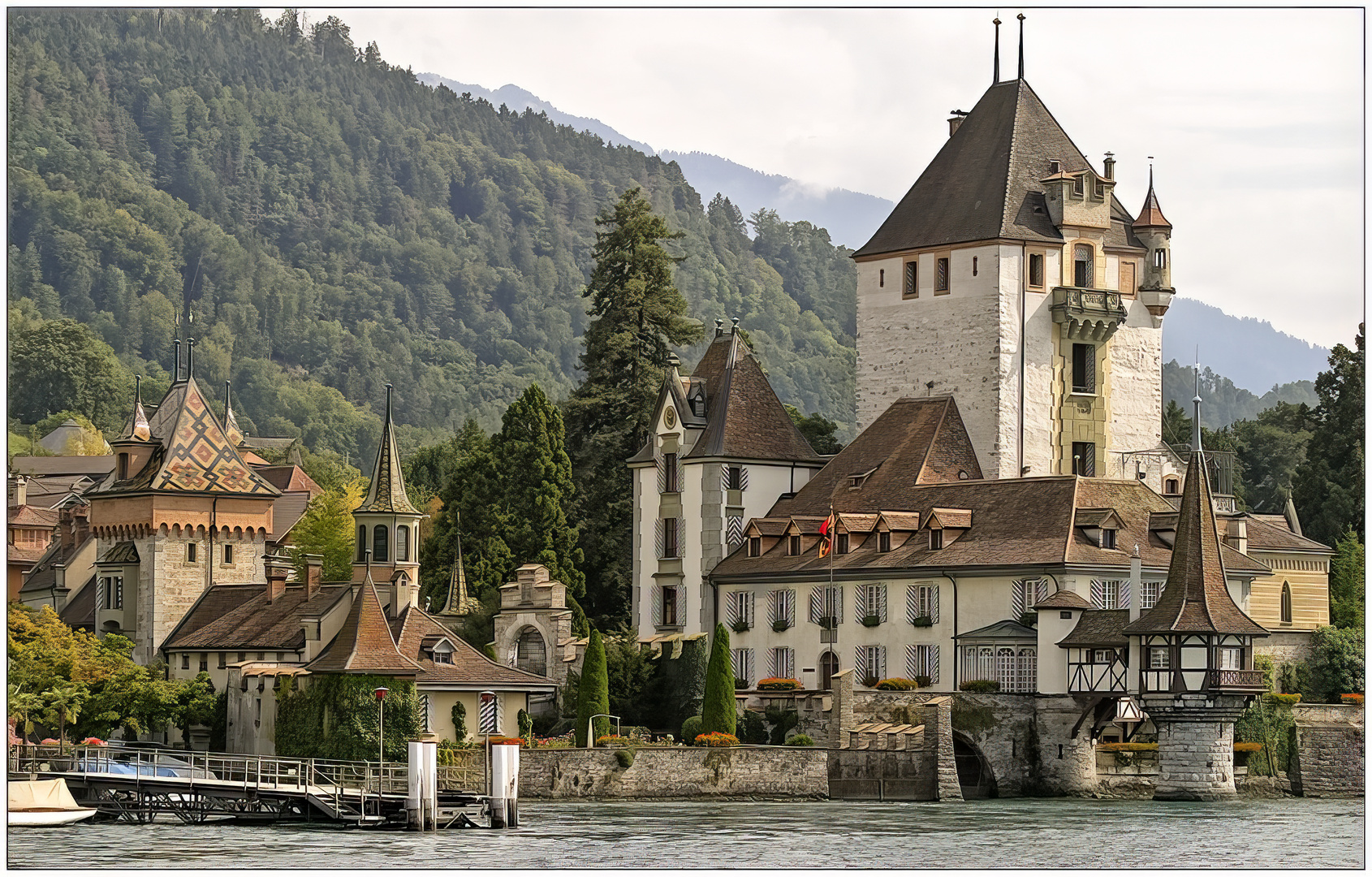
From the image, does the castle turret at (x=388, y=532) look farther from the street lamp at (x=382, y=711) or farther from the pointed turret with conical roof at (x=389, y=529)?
the street lamp at (x=382, y=711)

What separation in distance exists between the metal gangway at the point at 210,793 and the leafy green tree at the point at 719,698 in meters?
11.3

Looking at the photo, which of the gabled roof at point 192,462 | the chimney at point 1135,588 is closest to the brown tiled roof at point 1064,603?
the chimney at point 1135,588

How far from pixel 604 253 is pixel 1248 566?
34.3 metres

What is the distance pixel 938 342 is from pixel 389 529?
2053 centimetres

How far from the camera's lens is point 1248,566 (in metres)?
80.3

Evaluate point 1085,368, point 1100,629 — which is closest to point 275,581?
point 1100,629

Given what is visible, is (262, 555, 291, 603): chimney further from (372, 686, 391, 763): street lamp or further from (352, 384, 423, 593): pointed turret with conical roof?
(372, 686, 391, 763): street lamp

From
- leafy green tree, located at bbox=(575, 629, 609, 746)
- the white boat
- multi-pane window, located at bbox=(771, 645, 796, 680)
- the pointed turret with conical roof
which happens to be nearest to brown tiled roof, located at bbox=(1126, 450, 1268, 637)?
multi-pane window, located at bbox=(771, 645, 796, 680)

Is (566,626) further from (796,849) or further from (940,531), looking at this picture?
(796,849)

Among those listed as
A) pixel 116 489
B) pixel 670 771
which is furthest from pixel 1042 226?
pixel 116 489

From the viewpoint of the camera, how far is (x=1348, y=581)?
102 metres

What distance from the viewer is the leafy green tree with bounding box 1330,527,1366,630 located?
96375 millimetres

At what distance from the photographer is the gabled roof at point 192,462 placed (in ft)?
293

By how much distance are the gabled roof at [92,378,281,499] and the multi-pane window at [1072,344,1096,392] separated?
29192 millimetres
